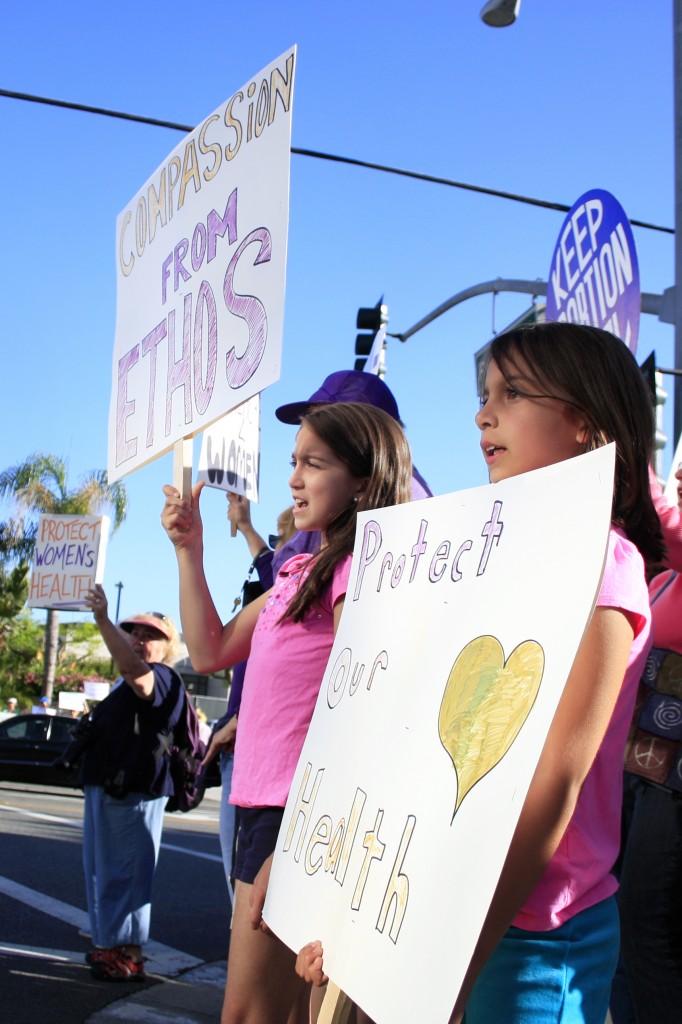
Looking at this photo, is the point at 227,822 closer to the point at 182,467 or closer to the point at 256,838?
the point at 182,467

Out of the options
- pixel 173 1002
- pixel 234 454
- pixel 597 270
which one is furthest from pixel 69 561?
pixel 597 270

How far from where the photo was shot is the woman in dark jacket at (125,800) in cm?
489

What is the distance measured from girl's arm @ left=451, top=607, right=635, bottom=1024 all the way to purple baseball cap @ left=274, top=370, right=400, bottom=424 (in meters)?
1.65

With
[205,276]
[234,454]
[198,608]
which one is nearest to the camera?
[198,608]

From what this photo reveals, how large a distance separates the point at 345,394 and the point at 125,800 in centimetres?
282

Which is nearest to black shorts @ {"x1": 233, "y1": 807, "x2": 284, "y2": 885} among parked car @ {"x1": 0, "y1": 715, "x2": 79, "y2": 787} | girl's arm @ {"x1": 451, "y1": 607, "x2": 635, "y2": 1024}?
girl's arm @ {"x1": 451, "y1": 607, "x2": 635, "y2": 1024}

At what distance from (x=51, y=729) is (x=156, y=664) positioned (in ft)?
44.5

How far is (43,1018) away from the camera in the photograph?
4086 mm

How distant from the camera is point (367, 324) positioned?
1055cm

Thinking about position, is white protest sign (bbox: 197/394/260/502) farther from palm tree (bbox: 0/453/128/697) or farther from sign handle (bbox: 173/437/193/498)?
palm tree (bbox: 0/453/128/697)

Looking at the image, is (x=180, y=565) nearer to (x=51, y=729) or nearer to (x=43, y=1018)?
(x=43, y=1018)

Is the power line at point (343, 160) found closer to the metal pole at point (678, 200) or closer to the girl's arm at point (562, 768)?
the metal pole at point (678, 200)

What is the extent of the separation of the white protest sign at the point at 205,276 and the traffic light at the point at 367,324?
6515 mm

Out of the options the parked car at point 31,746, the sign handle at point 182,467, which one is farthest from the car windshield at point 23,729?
the sign handle at point 182,467
